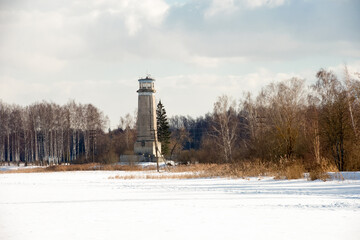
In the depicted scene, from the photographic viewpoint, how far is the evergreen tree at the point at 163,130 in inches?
2112

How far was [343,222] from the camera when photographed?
7.88 m

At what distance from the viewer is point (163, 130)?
5638 centimetres

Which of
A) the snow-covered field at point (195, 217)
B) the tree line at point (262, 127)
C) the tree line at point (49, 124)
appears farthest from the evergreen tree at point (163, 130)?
the snow-covered field at point (195, 217)

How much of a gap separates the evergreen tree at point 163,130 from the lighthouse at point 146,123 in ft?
17.6

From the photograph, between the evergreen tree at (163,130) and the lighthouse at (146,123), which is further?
the evergreen tree at (163,130)

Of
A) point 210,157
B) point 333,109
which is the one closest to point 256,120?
point 210,157

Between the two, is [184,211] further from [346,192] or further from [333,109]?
[333,109]

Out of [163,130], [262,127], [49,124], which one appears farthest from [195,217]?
[49,124]

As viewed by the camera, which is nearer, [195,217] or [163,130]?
[195,217]

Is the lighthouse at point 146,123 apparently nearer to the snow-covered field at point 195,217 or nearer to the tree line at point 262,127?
the tree line at point 262,127

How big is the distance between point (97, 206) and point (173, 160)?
38.0 metres

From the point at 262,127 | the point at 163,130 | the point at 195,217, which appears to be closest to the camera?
the point at 195,217

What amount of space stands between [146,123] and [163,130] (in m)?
9.82

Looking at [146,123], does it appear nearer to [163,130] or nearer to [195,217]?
[163,130]
